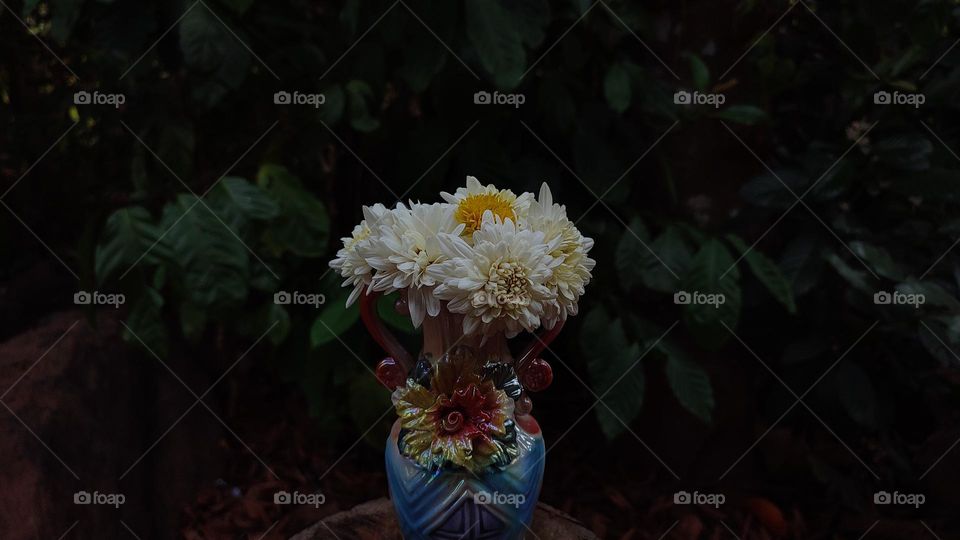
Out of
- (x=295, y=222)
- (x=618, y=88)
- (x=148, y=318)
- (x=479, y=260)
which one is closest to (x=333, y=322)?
(x=295, y=222)

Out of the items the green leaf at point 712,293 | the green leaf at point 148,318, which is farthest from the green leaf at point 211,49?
the green leaf at point 712,293

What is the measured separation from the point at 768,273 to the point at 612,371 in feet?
1.62

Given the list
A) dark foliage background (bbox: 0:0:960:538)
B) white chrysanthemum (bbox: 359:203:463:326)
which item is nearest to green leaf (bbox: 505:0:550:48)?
dark foliage background (bbox: 0:0:960:538)

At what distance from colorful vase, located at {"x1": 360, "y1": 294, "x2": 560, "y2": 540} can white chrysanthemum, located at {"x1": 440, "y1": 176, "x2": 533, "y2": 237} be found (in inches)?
6.9

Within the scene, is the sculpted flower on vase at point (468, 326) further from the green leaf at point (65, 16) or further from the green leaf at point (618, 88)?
the green leaf at point (65, 16)

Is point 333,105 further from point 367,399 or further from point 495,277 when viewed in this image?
point 495,277

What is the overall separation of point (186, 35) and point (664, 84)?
131cm

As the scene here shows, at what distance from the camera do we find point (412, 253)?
1600 mm

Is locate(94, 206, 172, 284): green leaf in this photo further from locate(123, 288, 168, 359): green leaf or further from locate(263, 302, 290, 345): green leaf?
locate(263, 302, 290, 345): green leaf

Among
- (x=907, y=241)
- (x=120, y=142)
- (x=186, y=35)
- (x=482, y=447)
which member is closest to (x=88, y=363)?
(x=120, y=142)

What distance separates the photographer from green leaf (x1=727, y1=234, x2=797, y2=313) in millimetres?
2377

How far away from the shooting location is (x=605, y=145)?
2.51 meters

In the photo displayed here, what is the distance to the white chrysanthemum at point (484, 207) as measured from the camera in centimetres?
164

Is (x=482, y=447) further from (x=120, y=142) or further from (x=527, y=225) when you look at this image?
(x=120, y=142)
